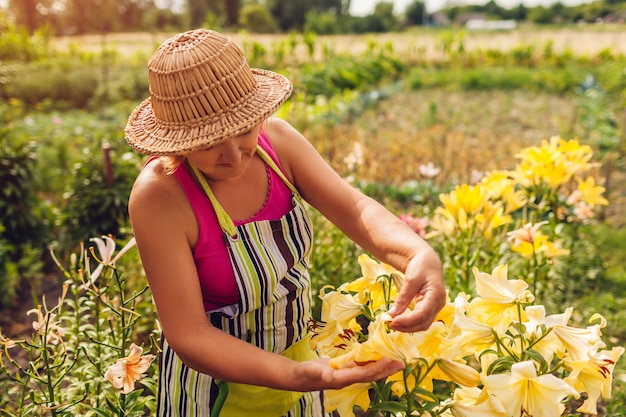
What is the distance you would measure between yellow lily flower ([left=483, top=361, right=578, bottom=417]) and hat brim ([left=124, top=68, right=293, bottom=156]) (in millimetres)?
578

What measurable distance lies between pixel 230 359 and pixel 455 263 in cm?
137

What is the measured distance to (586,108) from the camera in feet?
26.9

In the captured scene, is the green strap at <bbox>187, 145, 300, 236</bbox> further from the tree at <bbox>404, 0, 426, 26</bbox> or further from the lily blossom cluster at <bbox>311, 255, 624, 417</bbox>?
the tree at <bbox>404, 0, 426, 26</bbox>

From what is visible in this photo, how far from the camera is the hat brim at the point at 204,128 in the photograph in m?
0.95

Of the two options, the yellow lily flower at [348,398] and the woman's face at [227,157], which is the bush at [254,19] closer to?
the woman's face at [227,157]

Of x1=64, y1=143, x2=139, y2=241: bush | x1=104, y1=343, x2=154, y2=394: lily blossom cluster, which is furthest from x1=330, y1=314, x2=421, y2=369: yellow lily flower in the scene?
x1=64, y1=143, x2=139, y2=241: bush

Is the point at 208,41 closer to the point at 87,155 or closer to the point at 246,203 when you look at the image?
the point at 246,203

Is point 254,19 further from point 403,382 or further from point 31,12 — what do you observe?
point 403,382

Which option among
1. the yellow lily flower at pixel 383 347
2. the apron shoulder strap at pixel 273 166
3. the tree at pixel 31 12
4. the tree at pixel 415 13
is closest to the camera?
the yellow lily flower at pixel 383 347

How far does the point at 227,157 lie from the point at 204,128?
0.23 feet

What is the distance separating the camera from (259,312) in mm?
1183

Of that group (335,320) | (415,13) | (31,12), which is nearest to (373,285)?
(335,320)

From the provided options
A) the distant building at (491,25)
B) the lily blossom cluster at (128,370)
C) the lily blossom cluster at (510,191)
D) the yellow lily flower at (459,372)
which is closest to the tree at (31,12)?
the distant building at (491,25)

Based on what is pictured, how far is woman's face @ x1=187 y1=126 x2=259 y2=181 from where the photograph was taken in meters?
1.00
